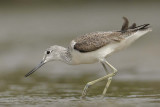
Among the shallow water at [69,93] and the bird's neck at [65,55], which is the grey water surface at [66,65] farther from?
the bird's neck at [65,55]

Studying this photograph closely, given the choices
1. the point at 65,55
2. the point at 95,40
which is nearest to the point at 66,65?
the point at 65,55

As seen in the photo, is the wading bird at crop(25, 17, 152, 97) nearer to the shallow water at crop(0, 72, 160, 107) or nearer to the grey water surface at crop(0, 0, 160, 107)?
the shallow water at crop(0, 72, 160, 107)

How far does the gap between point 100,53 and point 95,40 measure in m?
0.32

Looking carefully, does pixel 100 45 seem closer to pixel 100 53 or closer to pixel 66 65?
pixel 100 53

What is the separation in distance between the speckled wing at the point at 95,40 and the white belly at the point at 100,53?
10cm

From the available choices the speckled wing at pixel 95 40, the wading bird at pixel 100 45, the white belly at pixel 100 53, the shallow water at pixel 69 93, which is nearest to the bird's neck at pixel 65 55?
the wading bird at pixel 100 45

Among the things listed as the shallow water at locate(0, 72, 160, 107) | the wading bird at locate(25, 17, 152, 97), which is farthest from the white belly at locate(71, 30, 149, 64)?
the shallow water at locate(0, 72, 160, 107)

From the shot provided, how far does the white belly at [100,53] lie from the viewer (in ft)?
35.1

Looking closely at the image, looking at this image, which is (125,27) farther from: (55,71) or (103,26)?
(103,26)

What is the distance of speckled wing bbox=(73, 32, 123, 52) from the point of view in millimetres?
10656

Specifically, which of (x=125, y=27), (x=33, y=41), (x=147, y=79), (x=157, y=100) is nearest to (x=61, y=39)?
(x=33, y=41)

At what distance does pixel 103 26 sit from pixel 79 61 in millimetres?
14886

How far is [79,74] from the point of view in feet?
48.2

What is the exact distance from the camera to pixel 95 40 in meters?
10.8
